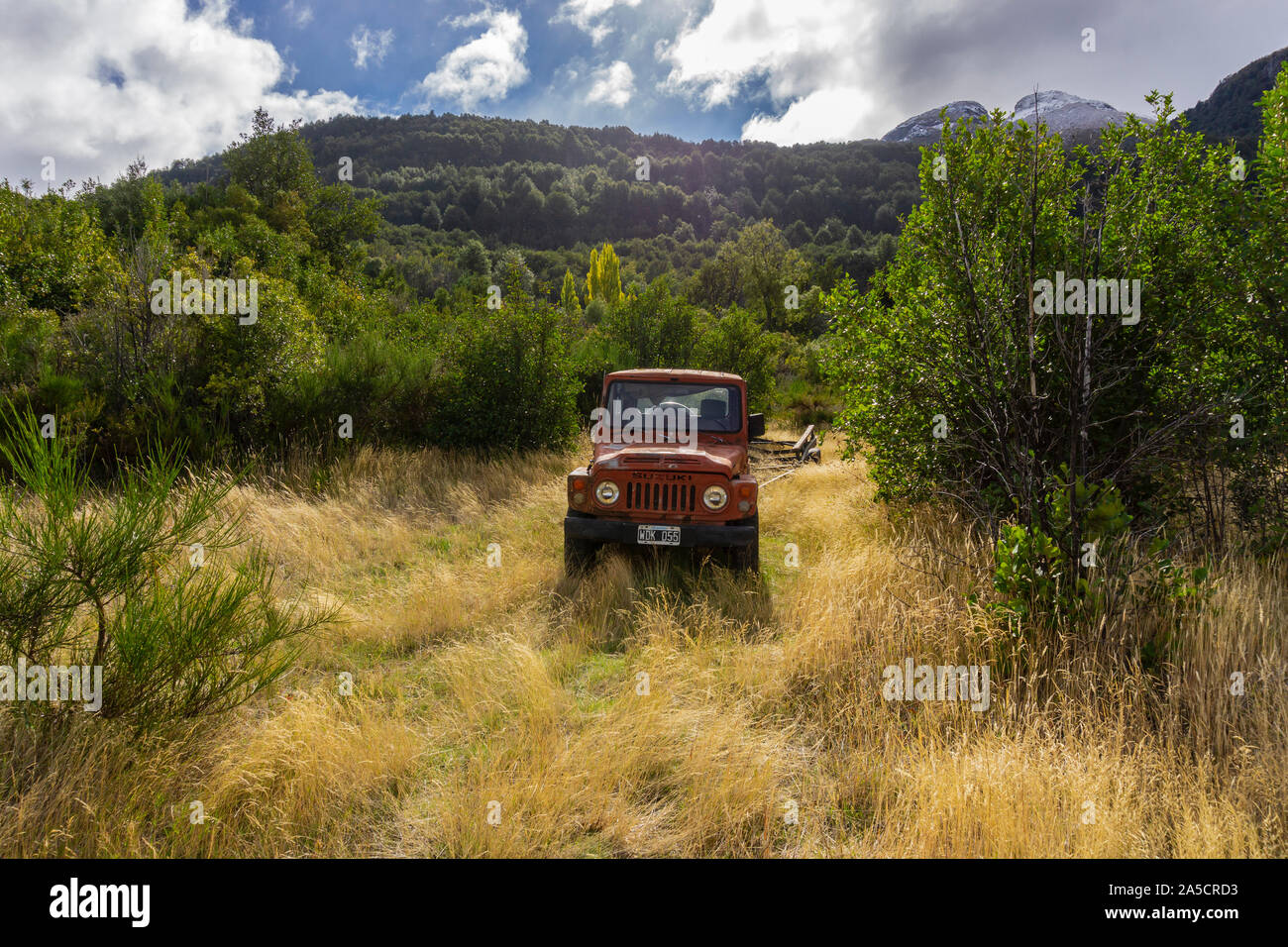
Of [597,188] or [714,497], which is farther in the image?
[597,188]

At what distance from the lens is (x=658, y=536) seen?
5.21 metres

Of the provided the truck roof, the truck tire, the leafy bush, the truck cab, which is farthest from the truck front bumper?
the leafy bush

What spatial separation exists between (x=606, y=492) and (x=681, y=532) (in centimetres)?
74

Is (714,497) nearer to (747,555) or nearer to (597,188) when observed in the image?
(747,555)

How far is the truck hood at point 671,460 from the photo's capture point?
5309 millimetres

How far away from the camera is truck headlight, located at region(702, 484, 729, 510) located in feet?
17.3

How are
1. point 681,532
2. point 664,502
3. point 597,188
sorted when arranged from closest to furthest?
point 681,532
point 664,502
point 597,188

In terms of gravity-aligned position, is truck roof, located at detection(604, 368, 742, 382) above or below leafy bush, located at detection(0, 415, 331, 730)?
above

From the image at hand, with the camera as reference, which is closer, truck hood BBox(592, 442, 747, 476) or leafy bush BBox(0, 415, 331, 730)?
leafy bush BBox(0, 415, 331, 730)

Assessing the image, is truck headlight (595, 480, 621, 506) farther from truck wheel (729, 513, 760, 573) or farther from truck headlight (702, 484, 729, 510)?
truck wheel (729, 513, 760, 573)

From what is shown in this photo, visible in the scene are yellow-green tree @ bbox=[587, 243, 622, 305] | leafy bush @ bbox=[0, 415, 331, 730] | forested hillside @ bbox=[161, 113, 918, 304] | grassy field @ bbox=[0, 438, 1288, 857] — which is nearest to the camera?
grassy field @ bbox=[0, 438, 1288, 857]

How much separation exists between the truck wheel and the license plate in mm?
519

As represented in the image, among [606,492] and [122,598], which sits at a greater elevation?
[606,492]

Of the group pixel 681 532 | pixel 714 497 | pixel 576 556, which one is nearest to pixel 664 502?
pixel 681 532
